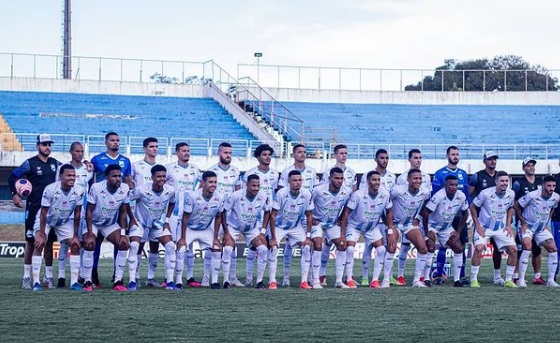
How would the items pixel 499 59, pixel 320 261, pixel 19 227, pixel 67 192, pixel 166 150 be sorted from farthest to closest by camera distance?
1. pixel 499 59
2. pixel 166 150
3. pixel 19 227
4. pixel 320 261
5. pixel 67 192

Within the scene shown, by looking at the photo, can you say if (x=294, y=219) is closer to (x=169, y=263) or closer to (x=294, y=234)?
(x=294, y=234)

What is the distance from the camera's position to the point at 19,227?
35.5 m

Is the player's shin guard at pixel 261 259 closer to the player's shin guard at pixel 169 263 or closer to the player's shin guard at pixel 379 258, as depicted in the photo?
the player's shin guard at pixel 169 263

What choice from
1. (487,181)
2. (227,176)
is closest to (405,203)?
(487,181)

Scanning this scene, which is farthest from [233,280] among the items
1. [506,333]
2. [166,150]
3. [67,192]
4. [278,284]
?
[166,150]

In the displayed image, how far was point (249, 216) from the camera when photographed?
18812 millimetres

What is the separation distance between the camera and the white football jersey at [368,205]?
63.1 feet

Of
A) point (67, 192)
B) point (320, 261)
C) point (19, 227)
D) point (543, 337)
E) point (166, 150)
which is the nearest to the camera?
point (543, 337)

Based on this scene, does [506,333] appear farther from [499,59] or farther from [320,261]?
[499,59]

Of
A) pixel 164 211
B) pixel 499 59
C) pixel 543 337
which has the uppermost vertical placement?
pixel 499 59

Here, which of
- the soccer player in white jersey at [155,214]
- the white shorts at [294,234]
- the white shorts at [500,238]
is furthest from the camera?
the white shorts at [500,238]

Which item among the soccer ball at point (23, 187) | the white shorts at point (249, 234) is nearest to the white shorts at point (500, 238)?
the white shorts at point (249, 234)

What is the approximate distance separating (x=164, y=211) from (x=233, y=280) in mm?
1911

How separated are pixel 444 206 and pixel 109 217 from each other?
5.94 metres
